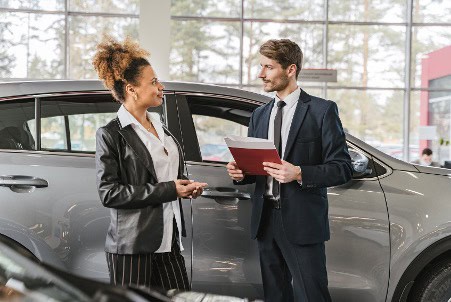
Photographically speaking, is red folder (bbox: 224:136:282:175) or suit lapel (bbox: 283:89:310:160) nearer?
red folder (bbox: 224:136:282:175)

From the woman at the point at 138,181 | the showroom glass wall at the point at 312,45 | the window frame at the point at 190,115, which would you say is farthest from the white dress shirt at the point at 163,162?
the showroom glass wall at the point at 312,45

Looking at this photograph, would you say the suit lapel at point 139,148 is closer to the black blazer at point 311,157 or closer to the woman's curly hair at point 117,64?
the woman's curly hair at point 117,64

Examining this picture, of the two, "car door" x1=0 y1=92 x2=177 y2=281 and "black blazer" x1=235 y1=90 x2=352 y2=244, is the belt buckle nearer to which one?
"black blazer" x1=235 y1=90 x2=352 y2=244

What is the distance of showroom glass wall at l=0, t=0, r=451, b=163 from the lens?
13.1 metres

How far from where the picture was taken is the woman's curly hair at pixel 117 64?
2.77m

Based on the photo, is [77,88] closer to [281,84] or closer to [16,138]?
[16,138]

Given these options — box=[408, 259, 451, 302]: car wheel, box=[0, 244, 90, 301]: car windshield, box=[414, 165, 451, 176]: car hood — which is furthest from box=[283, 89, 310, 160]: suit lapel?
box=[0, 244, 90, 301]: car windshield

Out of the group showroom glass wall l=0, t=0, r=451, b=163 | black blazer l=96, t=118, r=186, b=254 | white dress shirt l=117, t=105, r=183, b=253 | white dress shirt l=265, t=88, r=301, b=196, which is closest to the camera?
black blazer l=96, t=118, r=186, b=254

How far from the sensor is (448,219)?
3498mm

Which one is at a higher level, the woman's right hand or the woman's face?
the woman's face

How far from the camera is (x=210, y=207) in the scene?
338cm

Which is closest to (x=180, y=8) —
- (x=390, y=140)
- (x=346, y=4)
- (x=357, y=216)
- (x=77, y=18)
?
(x=77, y=18)

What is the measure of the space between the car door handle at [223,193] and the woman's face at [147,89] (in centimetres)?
73

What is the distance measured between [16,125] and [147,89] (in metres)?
0.95
